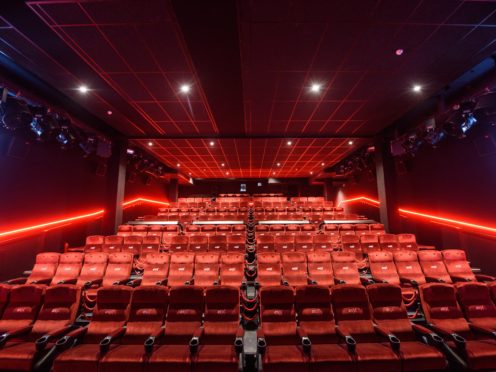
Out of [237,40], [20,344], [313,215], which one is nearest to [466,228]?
[313,215]

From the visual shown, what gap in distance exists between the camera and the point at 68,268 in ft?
12.6

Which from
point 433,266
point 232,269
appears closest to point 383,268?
point 433,266

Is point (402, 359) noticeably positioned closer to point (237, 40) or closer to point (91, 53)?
point (237, 40)

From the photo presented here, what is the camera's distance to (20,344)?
225 cm

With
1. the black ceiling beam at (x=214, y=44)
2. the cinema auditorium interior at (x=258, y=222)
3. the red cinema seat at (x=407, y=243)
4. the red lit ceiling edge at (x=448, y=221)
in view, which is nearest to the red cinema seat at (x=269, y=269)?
the cinema auditorium interior at (x=258, y=222)

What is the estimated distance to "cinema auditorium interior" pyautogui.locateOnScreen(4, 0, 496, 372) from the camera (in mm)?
2340

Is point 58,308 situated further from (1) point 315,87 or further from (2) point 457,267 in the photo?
(2) point 457,267

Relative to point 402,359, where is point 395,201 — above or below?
above

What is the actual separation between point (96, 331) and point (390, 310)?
319 cm

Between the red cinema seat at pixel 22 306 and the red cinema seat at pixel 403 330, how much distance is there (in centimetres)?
379

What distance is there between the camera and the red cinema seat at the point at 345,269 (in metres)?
3.52

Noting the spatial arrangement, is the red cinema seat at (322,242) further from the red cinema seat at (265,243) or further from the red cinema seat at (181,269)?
the red cinema seat at (181,269)

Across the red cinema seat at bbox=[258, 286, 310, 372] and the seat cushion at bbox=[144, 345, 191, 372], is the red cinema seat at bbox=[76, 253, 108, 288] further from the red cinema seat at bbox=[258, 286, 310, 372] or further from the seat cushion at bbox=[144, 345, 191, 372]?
the red cinema seat at bbox=[258, 286, 310, 372]

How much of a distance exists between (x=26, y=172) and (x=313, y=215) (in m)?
8.04
